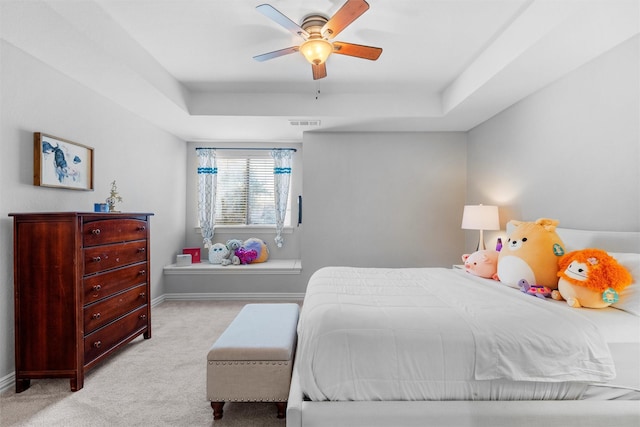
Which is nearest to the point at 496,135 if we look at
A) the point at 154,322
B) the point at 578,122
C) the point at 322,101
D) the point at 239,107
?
the point at 578,122

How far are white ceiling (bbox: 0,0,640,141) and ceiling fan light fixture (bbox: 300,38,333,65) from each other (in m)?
0.25

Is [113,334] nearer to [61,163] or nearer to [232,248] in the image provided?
[61,163]

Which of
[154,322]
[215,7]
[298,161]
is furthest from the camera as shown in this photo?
[298,161]

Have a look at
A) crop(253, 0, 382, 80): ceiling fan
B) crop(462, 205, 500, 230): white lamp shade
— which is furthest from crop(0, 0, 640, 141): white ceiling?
crop(462, 205, 500, 230): white lamp shade

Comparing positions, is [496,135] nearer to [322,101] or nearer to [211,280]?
[322,101]

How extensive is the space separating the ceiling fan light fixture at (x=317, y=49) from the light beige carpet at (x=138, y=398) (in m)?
2.41

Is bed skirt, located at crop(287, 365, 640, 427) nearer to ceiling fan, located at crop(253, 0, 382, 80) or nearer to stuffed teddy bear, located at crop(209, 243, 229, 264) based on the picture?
ceiling fan, located at crop(253, 0, 382, 80)

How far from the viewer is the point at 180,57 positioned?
9.62 feet

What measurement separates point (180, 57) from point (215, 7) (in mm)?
904

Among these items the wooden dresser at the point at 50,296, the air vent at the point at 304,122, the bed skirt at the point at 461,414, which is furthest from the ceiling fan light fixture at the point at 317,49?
the bed skirt at the point at 461,414

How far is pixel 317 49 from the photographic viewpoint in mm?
2248

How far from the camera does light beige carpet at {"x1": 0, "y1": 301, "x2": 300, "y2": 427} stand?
185cm

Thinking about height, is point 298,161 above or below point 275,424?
above

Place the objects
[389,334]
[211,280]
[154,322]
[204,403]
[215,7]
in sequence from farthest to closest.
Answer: [211,280] < [154,322] < [215,7] < [204,403] < [389,334]
